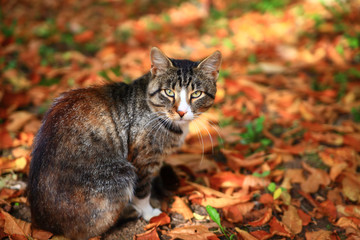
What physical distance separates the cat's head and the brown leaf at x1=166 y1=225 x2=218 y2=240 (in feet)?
3.39

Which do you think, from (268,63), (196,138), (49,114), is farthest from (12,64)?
(268,63)

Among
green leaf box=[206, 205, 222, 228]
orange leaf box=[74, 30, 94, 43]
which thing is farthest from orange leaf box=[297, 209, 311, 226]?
orange leaf box=[74, 30, 94, 43]

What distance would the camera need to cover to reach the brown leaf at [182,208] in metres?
3.01

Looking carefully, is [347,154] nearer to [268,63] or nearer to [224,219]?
[224,219]

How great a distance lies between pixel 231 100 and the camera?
500cm

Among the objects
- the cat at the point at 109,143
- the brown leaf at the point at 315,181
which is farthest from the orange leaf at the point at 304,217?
the cat at the point at 109,143

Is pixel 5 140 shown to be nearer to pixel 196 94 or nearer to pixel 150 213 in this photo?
pixel 150 213

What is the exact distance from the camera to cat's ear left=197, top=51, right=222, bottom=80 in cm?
297

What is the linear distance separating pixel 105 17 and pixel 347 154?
675cm

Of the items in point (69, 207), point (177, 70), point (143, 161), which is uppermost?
point (177, 70)

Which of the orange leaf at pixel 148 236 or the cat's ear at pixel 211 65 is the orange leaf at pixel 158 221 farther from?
the cat's ear at pixel 211 65

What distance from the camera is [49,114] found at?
2783 mm

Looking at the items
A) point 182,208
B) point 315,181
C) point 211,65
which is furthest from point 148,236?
point 315,181

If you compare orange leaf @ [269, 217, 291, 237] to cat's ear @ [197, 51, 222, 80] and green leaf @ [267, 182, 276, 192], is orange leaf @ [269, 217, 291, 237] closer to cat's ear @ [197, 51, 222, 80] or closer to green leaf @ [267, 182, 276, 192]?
green leaf @ [267, 182, 276, 192]
